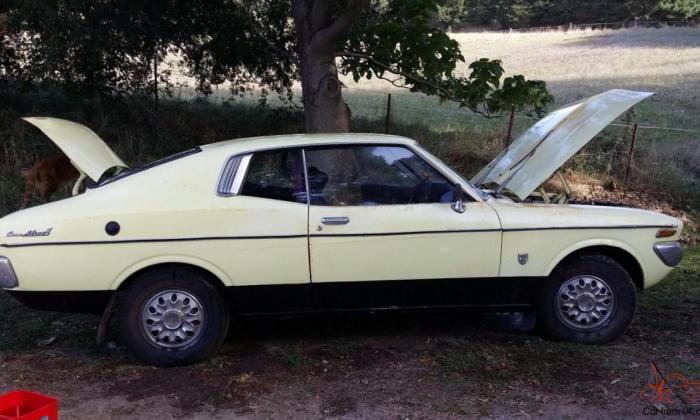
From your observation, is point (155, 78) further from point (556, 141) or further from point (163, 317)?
point (556, 141)

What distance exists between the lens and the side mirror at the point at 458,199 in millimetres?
4902

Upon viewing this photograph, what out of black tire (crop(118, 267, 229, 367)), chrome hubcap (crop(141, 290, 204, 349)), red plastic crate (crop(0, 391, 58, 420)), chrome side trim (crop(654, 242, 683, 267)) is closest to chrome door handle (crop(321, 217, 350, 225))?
black tire (crop(118, 267, 229, 367))

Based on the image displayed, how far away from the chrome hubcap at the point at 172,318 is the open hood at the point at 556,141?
95.1 inches

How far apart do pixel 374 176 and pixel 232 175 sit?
0.98m

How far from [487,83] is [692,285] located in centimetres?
300

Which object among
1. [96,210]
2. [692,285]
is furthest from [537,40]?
[96,210]

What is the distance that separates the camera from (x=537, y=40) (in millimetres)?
48969

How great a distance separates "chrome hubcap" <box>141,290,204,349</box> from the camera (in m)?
4.74


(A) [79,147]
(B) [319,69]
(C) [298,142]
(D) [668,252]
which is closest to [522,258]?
(D) [668,252]

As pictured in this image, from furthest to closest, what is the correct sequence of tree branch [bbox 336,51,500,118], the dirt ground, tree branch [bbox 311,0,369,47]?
tree branch [bbox 336,51,500,118] < tree branch [bbox 311,0,369,47] < the dirt ground

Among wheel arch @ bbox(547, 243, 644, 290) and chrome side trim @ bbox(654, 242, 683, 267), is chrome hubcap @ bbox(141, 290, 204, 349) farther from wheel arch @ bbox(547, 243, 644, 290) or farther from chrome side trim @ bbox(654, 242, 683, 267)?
chrome side trim @ bbox(654, 242, 683, 267)

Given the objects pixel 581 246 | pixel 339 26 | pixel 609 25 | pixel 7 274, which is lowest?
pixel 7 274

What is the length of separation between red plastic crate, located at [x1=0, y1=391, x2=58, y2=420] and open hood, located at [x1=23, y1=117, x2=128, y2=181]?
203 cm

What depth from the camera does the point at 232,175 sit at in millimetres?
4840
